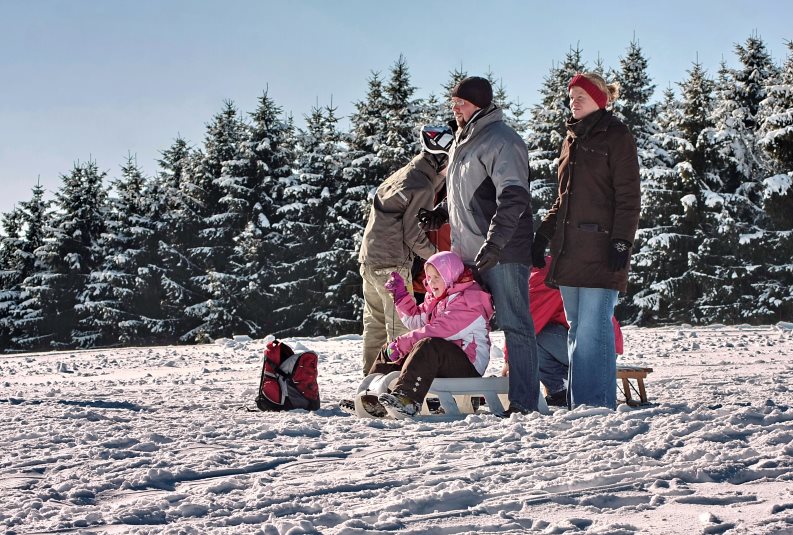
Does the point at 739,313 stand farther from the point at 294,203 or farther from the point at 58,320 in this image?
the point at 58,320

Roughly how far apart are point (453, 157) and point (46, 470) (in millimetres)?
3002

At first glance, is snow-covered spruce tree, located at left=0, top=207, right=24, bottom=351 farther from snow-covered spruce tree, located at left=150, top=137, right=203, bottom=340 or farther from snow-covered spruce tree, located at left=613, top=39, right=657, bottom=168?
snow-covered spruce tree, located at left=613, top=39, right=657, bottom=168

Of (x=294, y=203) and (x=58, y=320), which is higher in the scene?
(x=294, y=203)

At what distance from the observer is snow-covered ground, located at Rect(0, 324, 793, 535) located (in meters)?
2.93

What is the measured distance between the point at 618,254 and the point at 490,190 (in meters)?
0.88

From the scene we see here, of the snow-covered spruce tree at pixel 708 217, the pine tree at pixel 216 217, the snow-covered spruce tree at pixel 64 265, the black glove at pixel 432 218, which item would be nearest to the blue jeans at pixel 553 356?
the black glove at pixel 432 218

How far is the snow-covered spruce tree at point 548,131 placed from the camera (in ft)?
101

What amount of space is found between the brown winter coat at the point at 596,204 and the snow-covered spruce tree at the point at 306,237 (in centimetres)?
2440

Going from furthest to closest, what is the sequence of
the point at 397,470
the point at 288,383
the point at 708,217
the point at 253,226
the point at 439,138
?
the point at 253,226
the point at 708,217
the point at 439,138
the point at 288,383
the point at 397,470

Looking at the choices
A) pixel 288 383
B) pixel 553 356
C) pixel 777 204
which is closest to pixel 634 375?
pixel 553 356

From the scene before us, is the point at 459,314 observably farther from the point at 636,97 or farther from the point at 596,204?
the point at 636,97

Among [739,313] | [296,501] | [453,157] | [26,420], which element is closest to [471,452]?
[296,501]

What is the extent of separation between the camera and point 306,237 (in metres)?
30.7

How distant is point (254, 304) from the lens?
99.5 ft
